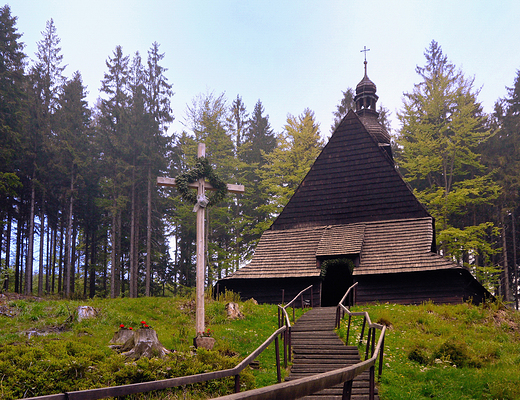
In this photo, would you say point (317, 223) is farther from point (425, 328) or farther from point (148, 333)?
point (148, 333)

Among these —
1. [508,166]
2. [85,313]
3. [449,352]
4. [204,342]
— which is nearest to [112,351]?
[204,342]

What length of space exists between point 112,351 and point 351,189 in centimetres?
1404

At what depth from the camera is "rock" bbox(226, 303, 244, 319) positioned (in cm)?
1426

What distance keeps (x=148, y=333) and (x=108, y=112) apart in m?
31.0

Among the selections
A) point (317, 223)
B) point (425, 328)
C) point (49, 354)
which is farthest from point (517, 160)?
point (49, 354)

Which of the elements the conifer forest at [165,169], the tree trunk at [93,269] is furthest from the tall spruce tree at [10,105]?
the tree trunk at [93,269]

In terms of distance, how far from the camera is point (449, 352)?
1005 cm

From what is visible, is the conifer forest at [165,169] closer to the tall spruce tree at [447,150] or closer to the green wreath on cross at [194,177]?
the tall spruce tree at [447,150]

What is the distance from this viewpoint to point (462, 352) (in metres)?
10.0

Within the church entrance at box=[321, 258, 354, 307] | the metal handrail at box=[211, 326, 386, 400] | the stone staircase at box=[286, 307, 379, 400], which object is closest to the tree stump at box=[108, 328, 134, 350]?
the stone staircase at box=[286, 307, 379, 400]

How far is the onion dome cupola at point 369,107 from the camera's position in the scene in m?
25.0

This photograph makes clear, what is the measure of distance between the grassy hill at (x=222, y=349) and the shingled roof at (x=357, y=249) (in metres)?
1.95

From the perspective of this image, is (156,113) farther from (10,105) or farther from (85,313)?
(85,313)

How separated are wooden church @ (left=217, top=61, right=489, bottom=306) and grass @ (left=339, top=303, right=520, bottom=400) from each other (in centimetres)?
170
